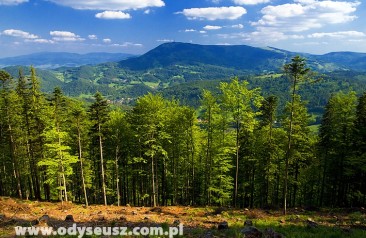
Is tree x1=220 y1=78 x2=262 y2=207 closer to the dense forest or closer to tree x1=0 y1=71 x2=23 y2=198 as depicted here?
the dense forest

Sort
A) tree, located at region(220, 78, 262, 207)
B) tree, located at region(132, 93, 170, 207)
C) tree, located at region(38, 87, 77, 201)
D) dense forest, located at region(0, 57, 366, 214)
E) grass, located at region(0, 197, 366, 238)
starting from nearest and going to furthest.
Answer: grass, located at region(0, 197, 366, 238)
tree, located at region(220, 78, 262, 207)
tree, located at region(38, 87, 77, 201)
dense forest, located at region(0, 57, 366, 214)
tree, located at region(132, 93, 170, 207)

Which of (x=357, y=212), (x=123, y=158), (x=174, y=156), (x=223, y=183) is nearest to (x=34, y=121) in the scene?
(x=123, y=158)

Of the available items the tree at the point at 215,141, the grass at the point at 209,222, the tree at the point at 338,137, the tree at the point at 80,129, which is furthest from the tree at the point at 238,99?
the tree at the point at 80,129

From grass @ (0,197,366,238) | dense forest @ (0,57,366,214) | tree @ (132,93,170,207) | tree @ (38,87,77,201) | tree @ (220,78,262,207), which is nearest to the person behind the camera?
grass @ (0,197,366,238)

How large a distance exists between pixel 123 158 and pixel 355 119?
3189 cm

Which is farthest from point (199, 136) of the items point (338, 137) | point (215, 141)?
point (338, 137)

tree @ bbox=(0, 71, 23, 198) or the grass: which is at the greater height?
tree @ bbox=(0, 71, 23, 198)

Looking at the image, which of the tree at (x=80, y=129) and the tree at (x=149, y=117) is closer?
the tree at (x=149, y=117)

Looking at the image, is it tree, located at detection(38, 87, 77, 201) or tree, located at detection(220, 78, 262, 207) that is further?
tree, located at detection(38, 87, 77, 201)

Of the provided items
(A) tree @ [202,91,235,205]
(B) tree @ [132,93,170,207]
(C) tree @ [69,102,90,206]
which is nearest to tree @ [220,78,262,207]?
(A) tree @ [202,91,235,205]

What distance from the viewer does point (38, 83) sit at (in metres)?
34.8

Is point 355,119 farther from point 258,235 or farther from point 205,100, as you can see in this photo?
point 258,235

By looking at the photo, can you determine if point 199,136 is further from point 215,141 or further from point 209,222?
point 209,222

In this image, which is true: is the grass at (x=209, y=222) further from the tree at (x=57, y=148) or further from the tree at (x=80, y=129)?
the tree at (x=80, y=129)
